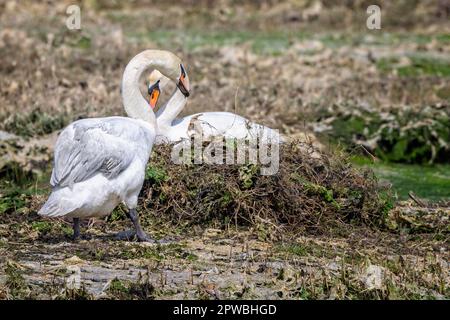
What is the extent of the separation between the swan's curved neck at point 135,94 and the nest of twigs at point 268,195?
0.58m

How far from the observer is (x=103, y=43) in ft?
67.1

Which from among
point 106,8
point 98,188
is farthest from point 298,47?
point 98,188

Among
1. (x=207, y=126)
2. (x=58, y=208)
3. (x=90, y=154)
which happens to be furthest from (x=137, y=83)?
(x=58, y=208)

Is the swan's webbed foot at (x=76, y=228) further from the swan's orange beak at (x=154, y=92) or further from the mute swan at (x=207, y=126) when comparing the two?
the swan's orange beak at (x=154, y=92)

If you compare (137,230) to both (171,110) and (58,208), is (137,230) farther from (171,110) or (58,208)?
(171,110)

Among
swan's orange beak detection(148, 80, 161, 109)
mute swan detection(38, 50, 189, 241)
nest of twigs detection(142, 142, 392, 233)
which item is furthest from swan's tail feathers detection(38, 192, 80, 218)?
swan's orange beak detection(148, 80, 161, 109)

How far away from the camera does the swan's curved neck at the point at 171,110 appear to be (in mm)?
12135

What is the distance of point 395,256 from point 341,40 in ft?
47.5

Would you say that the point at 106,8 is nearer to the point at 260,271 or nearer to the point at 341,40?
the point at 341,40

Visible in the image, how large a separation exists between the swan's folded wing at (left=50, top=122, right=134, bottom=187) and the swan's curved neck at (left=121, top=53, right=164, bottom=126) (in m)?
1.03

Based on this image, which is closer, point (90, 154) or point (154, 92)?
point (90, 154)

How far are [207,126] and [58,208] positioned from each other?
117 inches

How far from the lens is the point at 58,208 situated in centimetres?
930

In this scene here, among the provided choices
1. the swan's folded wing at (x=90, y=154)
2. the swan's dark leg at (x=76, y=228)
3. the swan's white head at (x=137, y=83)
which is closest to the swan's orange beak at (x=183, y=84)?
the swan's white head at (x=137, y=83)
